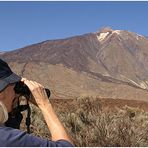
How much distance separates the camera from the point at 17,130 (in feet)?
8.27

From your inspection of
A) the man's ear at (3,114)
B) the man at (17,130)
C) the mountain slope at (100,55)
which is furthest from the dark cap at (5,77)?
the mountain slope at (100,55)

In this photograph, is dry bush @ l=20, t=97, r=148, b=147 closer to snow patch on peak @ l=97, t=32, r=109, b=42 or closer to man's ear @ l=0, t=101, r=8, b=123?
man's ear @ l=0, t=101, r=8, b=123

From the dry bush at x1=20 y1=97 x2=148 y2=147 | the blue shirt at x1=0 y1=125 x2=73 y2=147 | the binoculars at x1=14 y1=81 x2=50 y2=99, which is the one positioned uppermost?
the binoculars at x1=14 y1=81 x2=50 y2=99

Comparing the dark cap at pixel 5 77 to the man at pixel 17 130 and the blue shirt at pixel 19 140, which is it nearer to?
the man at pixel 17 130

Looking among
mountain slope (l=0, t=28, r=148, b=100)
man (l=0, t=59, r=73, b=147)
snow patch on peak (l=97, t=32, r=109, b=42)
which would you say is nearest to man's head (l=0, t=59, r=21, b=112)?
man (l=0, t=59, r=73, b=147)

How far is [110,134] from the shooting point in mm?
12250

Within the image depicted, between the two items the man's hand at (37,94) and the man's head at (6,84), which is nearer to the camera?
the man's head at (6,84)

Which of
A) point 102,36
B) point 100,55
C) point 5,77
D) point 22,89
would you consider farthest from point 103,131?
point 102,36

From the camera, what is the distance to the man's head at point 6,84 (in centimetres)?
269

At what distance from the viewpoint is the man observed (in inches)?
97.3

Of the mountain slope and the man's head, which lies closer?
the man's head

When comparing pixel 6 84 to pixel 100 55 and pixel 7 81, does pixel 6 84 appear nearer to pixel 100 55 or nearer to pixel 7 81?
Answer: pixel 7 81

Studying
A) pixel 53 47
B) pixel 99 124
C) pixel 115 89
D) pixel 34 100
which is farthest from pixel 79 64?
pixel 34 100

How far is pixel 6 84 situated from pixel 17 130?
11.2 inches
